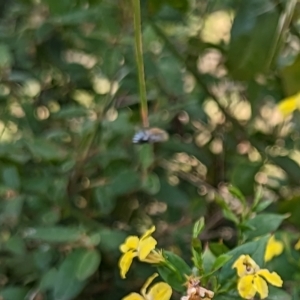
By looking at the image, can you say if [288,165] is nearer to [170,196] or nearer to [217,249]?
[170,196]

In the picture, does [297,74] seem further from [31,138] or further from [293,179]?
[31,138]

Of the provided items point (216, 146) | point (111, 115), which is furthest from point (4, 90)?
point (216, 146)

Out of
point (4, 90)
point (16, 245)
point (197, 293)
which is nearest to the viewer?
point (197, 293)

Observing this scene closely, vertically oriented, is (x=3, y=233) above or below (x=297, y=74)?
below

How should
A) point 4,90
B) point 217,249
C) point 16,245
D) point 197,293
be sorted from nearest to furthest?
point 197,293
point 217,249
point 16,245
point 4,90

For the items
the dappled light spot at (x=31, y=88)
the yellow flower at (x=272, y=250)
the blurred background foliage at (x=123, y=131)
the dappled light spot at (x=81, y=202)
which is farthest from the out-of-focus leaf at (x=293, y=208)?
the dappled light spot at (x=31, y=88)

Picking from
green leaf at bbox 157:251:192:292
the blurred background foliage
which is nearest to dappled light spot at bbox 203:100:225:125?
the blurred background foliage

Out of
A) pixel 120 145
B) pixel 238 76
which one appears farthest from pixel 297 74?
pixel 120 145

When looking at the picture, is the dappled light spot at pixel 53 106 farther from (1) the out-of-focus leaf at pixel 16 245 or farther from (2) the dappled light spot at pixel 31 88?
(1) the out-of-focus leaf at pixel 16 245
